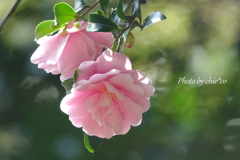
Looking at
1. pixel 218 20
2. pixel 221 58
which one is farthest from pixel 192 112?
pixel 218 20

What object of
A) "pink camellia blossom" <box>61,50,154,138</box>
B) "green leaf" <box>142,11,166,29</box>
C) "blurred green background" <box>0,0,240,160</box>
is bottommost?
"blurred green background" <box>0,0,240,160</box>

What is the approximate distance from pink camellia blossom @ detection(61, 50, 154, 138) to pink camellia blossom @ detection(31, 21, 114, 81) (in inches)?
1.1

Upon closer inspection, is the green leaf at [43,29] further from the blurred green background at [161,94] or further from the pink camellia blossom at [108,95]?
the blurred green background at [161,94]

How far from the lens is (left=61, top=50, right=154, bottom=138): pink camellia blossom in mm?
361

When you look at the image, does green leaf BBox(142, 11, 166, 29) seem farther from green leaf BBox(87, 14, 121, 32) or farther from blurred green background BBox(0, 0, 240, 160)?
blurred green background BBox(0, 0, 240, 160)

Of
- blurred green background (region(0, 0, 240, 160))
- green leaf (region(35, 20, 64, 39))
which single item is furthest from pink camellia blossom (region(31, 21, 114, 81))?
blurred green background (region(0, 0, 240, 160))

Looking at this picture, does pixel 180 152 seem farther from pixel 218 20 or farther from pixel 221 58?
pixel 218 20

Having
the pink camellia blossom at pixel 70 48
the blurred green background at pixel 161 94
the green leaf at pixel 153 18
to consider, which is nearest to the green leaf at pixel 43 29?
the pink camellia blossom at pixel 70 48

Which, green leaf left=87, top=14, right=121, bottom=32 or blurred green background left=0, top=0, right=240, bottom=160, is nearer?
green leaf left=87, top=14, right=121, bottom=32

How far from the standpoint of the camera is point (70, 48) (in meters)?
0.39

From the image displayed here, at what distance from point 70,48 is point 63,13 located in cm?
4

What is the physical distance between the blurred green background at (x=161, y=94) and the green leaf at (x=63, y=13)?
0.69 metres

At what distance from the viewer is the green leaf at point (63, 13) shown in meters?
0.37

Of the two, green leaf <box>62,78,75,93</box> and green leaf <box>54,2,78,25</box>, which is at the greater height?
green leaf <box>54,2,78,25</box>
